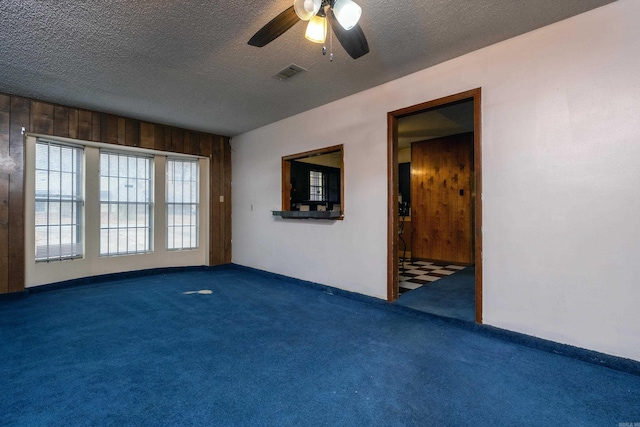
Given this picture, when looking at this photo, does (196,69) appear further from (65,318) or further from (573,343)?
(573,343)

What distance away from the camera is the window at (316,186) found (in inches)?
261

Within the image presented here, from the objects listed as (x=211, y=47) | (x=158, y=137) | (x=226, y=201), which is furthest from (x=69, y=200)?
(x=211, y=47)

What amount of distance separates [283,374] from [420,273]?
3.55m

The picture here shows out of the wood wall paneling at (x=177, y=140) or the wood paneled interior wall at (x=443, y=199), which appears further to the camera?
the wood paneled interior wall at (x=443, y=199)

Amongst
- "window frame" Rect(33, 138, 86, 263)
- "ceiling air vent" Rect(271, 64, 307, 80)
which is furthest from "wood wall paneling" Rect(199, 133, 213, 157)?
"ceiling air vent" Rect(271, 64, 307, 80)

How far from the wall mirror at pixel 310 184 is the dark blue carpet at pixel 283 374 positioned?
2077mm

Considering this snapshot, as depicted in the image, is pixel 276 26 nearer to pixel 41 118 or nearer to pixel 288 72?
pixel 288 72

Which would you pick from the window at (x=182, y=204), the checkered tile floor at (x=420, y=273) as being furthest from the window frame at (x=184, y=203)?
the checkered tile floor at (x=420, y=273)

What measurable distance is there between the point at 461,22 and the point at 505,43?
576 mm

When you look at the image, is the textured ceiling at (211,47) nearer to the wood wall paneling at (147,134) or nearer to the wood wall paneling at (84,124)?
the wood wall paneling at (84,124)

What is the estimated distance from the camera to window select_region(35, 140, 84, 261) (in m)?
4.11

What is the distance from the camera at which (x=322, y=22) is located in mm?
2010

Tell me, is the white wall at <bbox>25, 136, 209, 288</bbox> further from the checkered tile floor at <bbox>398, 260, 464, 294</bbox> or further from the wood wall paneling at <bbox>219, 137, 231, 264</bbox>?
the checkered tile floor at <bbox>398, 260, 464, 294</bbox>

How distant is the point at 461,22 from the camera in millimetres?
2312
